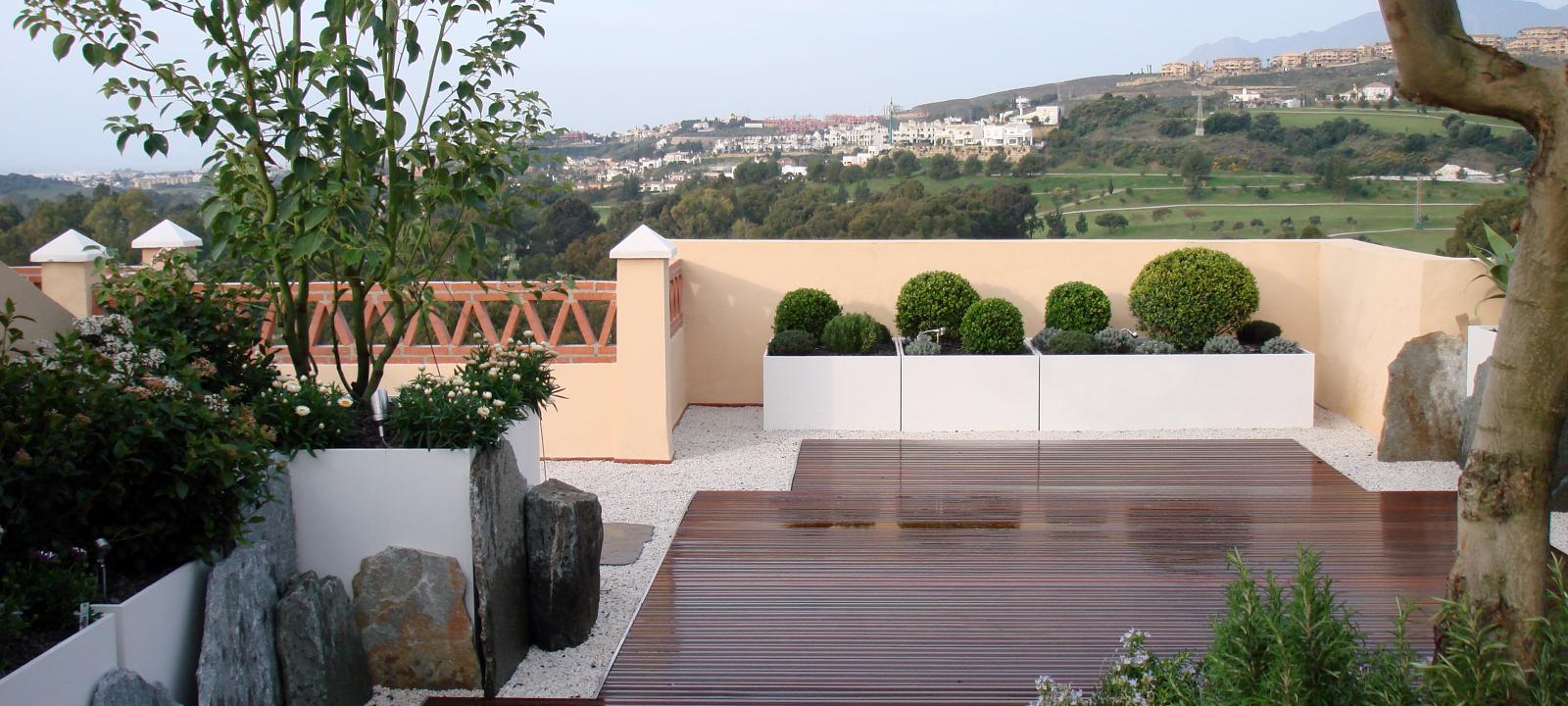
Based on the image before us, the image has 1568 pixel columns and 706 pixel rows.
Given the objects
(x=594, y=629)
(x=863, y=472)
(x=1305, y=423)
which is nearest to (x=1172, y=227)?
(x=1305, y=423)

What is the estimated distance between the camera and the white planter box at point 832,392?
870 centimetres

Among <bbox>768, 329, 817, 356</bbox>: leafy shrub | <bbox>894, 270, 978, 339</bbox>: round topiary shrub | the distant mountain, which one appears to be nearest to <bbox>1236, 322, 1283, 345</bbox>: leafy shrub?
<bbox>894, 270, 978, 339</bbox>: round topiary shrub

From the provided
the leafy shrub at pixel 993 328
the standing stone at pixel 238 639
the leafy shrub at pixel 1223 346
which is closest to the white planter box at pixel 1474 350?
the leafy shrub at pixel 1223 346

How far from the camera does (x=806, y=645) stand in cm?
476

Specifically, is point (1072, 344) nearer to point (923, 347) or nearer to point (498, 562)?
point (923, 347)

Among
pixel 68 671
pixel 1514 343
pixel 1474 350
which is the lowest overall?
pixel 68 671

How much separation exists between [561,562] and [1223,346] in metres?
5.76

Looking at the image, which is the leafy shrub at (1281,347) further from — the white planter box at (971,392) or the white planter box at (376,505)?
the white planter box at (376,505)

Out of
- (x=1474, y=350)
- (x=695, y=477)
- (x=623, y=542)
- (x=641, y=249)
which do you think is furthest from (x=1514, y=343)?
(x=641, y=249)

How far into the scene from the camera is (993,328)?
28.6 feet

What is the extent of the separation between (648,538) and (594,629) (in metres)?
1.29

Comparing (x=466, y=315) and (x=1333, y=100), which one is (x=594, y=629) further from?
(x=1333, y=100)

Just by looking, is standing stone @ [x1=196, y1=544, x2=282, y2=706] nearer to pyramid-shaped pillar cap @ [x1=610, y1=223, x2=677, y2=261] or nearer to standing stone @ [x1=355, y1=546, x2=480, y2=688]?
standing stone @ [x1=355, y1=546, x2=480, y2=688]

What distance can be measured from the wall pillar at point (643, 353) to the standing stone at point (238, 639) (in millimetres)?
4126
